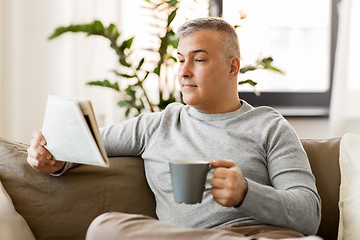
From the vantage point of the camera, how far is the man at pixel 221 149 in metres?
1.53

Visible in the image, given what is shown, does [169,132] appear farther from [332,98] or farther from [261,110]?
[332,98]

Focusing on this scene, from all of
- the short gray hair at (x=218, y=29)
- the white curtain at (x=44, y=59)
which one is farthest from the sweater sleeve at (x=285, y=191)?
the white curtain at (x=44, y=59)

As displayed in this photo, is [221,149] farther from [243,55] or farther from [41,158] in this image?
[243,55]

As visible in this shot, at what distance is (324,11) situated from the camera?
329cm

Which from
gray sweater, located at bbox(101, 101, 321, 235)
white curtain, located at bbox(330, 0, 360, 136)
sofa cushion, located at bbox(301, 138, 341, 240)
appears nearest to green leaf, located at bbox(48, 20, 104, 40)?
gray sweater, located at bbox(101, 101, 321, 235)

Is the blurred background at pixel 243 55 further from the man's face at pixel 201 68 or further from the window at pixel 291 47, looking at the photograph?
the man's face at pixel 201 68

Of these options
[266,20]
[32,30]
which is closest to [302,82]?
[266,20]

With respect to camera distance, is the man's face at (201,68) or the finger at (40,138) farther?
the man's face at (201,68)

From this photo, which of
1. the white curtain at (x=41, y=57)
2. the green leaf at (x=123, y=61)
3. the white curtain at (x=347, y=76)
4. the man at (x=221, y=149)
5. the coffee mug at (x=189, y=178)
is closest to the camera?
the coffee mug at (x=189, y=178)

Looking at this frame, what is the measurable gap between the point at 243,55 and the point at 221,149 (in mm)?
1566

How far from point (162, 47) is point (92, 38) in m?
0.50

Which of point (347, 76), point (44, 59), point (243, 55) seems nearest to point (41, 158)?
point (44, 59)

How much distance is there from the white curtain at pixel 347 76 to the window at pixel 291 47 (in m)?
0.17

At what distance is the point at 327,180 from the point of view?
1.83 meters
